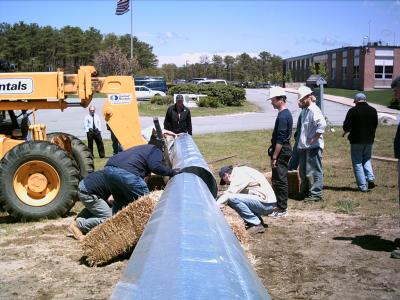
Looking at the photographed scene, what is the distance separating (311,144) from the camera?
8797mm

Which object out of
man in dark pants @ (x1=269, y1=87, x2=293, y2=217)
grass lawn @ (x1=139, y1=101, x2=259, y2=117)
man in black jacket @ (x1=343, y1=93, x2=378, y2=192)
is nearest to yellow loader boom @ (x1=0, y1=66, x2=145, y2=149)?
man in dark pants @ (x1=269, y1=87, x2=293, y2=217)

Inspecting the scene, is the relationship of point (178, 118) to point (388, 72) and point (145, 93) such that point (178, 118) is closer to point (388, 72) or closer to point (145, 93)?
point (145, 93)

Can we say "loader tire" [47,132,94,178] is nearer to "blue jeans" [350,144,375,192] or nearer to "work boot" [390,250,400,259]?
"blue jeans" [350,144,375,192]

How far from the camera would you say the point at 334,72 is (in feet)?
251

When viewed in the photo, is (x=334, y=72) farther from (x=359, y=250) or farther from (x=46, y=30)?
(x=359, y=250)

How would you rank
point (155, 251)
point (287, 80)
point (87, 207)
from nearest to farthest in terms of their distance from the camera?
point (155, 251) < point (87, 207) < point (287, 80)

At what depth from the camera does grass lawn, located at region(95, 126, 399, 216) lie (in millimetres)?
8594

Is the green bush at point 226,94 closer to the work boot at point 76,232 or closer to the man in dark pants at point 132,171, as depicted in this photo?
the work boot at point 76,232

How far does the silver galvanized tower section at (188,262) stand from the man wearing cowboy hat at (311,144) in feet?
16.5

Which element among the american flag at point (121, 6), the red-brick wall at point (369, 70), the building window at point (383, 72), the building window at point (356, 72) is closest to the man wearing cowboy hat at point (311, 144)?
the american flag at point (121, 6)

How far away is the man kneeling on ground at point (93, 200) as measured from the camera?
21.8 ft

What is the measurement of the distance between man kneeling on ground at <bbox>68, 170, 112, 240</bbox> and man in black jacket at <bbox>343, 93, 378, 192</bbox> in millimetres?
4989

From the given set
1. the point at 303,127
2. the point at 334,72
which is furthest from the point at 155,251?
the point at 334,72

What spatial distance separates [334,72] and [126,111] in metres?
71.4
